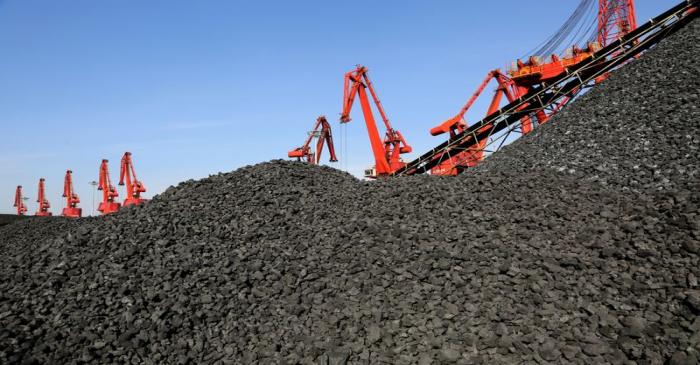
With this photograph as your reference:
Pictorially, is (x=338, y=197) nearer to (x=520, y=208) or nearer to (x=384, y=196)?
(x=384, y=196)

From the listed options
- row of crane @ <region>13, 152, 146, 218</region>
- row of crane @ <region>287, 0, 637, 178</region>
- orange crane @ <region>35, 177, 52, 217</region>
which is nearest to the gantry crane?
row of crane @ <region>287, 0, 637, 178</region>

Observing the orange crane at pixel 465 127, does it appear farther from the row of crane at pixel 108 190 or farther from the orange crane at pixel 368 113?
the row of crane at pixel 108 190

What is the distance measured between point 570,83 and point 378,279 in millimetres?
14074

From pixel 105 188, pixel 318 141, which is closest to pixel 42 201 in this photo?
pixel 105 188

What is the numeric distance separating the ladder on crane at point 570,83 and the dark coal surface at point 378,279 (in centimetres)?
812

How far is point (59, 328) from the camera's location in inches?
198

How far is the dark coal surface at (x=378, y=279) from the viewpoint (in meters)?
4.69

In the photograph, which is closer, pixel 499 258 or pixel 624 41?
pixel 499 258

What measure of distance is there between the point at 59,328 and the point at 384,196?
585 cm

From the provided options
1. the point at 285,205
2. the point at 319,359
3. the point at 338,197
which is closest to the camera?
the point at 319,359

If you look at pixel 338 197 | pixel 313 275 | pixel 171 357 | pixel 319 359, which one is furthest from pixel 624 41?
pixel 171 357

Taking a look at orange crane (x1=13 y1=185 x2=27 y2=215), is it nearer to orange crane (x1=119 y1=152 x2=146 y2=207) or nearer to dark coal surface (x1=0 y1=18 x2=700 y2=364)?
orange crane (x1=119 y1=152 x2=146 y2=207)

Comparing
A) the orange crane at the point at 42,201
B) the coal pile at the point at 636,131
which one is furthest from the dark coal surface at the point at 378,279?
the orange crane at the point at 42,201

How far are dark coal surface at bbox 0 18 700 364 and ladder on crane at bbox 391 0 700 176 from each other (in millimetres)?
8122
